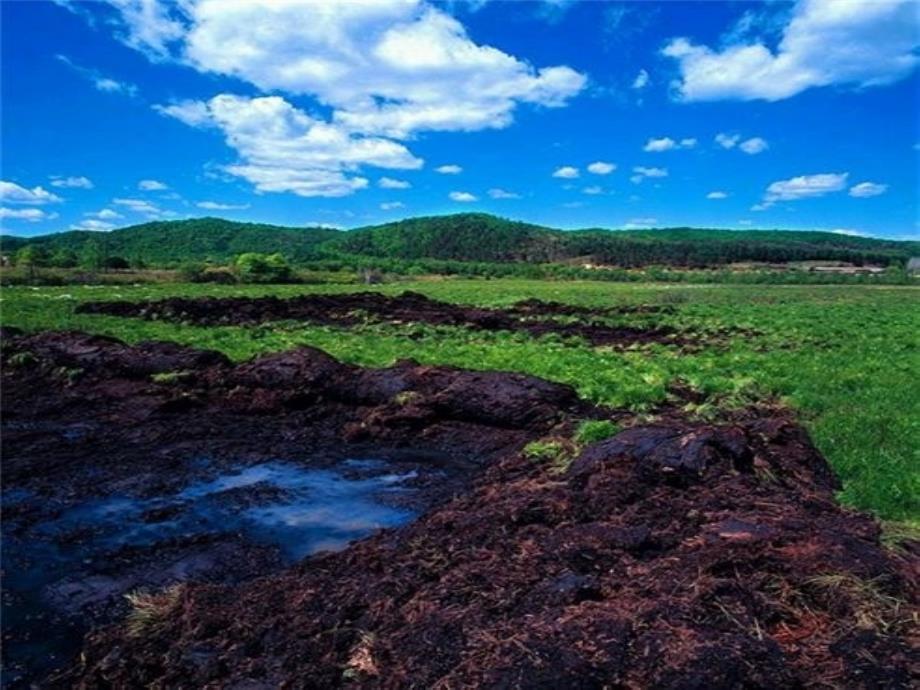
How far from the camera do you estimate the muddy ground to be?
417cm

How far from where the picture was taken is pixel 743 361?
18.5 m

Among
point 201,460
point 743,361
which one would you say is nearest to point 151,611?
point 201,460

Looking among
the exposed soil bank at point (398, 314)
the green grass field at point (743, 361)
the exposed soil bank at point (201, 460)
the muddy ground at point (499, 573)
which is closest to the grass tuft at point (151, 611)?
the muddy ground at point (499, 573)

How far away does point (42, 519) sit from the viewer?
26.7ft

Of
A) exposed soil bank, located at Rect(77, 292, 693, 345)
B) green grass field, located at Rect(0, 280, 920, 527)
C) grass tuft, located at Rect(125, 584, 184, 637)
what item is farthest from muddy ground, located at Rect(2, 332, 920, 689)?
exposed soil bank, located at Rect(77, 292, 693, 345)

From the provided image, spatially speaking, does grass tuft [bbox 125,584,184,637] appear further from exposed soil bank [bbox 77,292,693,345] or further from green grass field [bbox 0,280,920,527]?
exposed soil bank [bbox 77,292,693,345]

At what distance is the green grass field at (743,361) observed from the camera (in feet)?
30.9

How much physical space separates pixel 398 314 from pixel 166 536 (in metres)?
27.7

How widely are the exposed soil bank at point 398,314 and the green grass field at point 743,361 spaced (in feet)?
6.39

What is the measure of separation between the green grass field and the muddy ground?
2.81 feet

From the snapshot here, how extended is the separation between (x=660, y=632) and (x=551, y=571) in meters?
1.28

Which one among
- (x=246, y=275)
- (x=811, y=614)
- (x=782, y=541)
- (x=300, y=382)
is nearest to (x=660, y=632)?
(x=811, y=614)

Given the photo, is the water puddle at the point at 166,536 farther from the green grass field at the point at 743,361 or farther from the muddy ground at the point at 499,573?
the green grass field at the point at 743,361

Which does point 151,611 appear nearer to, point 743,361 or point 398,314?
point 743,361
